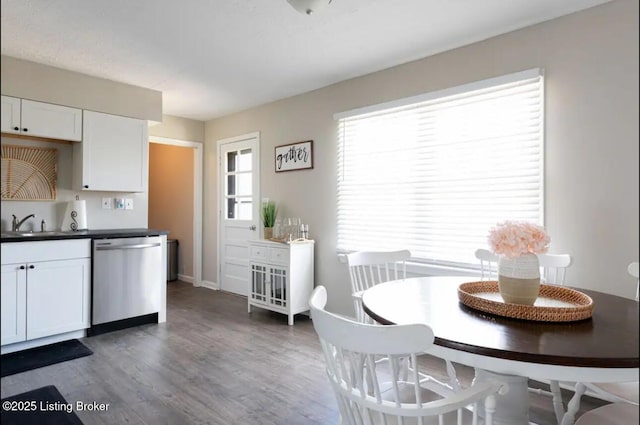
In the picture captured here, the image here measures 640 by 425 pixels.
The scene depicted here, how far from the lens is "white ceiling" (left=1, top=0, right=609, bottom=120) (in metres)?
2.26

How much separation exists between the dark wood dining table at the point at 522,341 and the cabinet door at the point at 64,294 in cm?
233

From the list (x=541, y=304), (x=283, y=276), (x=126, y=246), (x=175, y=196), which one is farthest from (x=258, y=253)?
(x=541, y=304)

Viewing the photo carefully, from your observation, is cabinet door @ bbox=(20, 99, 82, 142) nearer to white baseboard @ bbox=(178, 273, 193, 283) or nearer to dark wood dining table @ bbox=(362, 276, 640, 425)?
white baseboard @ bbox=(178, 273, 193, 283)

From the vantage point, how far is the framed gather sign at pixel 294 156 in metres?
3.88

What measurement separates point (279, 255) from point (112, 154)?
1881 mm

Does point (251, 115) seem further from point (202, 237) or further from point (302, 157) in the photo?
point (202, 237)

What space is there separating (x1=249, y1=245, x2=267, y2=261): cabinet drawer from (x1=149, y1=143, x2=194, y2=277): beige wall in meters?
1.81

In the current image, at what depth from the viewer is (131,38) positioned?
2693mm

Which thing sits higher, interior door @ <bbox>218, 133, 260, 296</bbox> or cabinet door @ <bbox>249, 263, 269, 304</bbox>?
interior door @ <bbox>218, 133, 260, 296</bbox>

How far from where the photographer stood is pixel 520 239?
125cm

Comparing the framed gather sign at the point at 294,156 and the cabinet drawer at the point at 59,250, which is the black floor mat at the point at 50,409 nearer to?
the cabinet drawer at the point at 59,250

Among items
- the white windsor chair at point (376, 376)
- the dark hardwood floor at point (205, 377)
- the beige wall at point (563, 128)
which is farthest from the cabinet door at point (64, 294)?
the white windsor chair at point (376, 376)

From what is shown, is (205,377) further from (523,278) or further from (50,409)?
(523,278)

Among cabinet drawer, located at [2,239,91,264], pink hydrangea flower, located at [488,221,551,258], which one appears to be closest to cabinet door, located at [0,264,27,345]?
pink hydrangea flower, located at [488,221,551,258]
